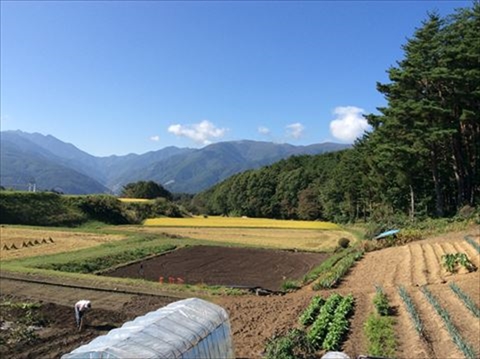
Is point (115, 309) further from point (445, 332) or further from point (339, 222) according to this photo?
point (339, 222)

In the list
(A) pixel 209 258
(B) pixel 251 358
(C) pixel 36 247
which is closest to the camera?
(B) pixel 251 358

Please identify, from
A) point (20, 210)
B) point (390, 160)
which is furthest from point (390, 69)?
point (20, 210)

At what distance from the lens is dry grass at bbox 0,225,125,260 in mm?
30989

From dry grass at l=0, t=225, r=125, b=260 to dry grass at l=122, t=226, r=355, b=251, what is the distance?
7354 millimetres

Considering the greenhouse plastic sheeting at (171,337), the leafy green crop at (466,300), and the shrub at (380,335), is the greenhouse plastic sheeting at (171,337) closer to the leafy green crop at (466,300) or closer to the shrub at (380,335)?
the shrub at (380,335)

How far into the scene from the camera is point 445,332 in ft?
40.2

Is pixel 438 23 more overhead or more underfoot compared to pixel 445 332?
more overhead

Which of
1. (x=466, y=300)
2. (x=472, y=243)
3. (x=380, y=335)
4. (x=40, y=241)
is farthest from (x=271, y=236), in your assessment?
(x=380, y=335)

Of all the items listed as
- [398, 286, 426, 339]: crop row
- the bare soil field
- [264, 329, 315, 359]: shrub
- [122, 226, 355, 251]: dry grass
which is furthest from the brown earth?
[122, 226, 355, 251]: dry grass

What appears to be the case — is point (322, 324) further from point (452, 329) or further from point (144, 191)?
point (144, 191)

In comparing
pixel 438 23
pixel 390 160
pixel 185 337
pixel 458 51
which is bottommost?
pixel 185 337

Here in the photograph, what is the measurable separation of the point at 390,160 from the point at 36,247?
2745 centimetres

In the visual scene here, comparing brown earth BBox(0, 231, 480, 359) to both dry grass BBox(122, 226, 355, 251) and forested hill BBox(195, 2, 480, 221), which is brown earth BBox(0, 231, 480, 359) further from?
dry grass BBox(122, 226, 355, 251)

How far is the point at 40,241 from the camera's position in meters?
36.2
